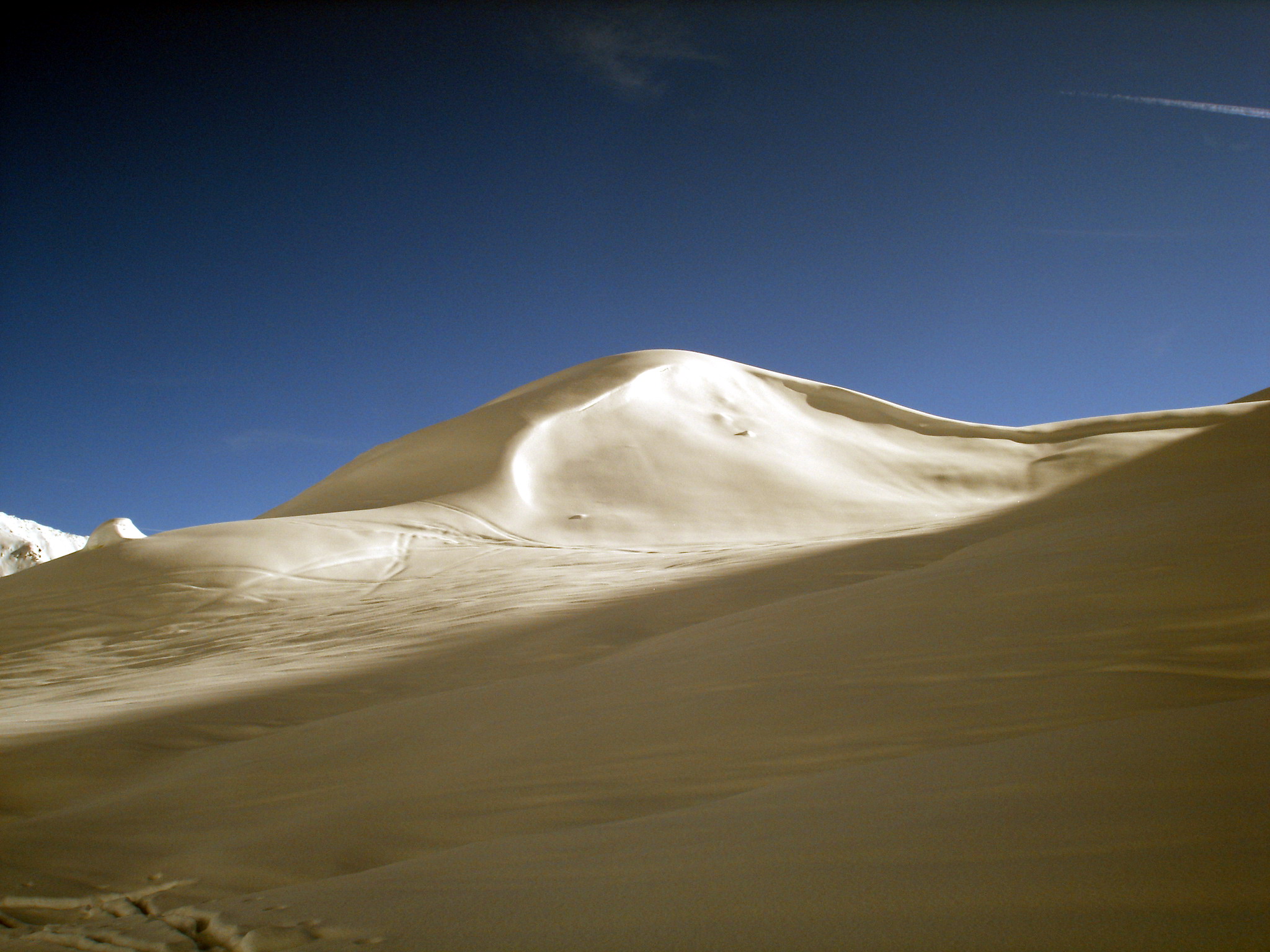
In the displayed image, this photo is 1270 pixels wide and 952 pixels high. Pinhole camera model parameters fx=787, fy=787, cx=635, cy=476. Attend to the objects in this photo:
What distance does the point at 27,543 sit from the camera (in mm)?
40156

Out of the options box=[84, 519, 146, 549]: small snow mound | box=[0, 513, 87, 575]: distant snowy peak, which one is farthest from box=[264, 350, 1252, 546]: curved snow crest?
box=[0, 513, 87, 575]: distant snowy peak

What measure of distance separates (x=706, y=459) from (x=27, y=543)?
1604 inches

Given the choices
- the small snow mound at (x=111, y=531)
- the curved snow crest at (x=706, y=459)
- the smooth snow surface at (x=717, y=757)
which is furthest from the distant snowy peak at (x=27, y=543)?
the smooth snow surface at (x=717, y=757)

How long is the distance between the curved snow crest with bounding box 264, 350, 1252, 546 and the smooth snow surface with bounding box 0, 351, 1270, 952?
622 centimetres

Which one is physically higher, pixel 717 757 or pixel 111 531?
pixel 111 531

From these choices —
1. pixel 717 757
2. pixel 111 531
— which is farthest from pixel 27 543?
pixel 717 757

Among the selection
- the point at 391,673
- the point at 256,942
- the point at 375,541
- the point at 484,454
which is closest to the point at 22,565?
the point at 484,454

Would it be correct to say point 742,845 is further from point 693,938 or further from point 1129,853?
point 1129,853

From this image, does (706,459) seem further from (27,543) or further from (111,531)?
(27,543)

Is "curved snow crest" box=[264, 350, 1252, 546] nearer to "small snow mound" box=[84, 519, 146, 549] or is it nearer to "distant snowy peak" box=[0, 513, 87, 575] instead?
"small snow mound" box=[84, 519, 146, 549]

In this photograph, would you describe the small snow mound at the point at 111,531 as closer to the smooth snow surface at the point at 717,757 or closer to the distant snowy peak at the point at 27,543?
the smooth snow surface at the point at 717,757

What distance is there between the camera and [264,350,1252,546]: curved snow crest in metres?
13.3

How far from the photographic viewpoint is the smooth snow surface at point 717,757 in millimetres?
1142

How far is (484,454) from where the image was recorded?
49.3 feet
